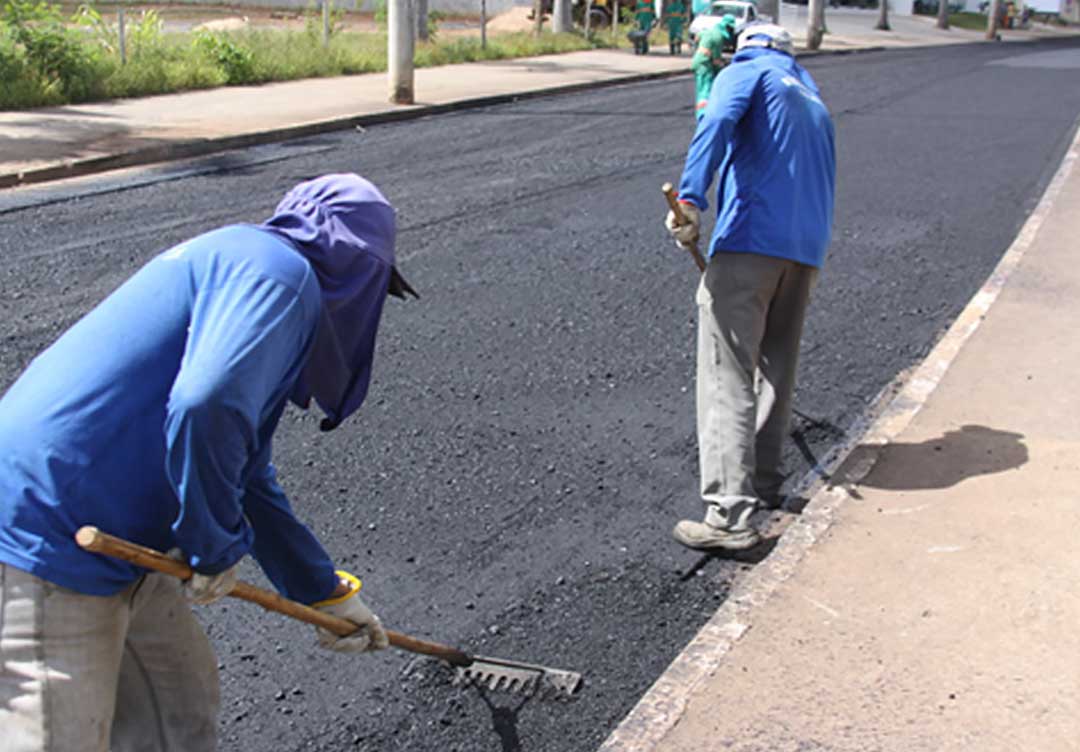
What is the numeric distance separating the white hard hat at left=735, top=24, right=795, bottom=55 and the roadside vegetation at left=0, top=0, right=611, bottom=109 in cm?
1182

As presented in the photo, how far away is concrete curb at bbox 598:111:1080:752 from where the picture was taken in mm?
3736

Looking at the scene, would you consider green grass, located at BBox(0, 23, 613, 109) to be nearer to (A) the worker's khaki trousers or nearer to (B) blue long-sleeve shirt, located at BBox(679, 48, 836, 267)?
(B) blue long-sleeve shirt, located at BBox(679, 48, 836, 267)

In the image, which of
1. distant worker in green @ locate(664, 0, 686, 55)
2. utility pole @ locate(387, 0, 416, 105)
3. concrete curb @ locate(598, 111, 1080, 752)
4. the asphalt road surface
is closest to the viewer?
concrete curb @ locate(598, 111, 1080, 752)

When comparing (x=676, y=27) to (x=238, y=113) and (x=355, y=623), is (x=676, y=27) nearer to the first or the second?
(x=238, y=113)

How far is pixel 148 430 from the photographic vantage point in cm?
245

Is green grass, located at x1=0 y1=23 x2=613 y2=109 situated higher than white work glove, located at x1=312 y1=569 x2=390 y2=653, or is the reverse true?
green grass, located at x1=0 y1=23 x2=613 y2=109

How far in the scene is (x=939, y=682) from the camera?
395 centimetres

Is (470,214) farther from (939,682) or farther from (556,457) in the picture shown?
(939,682)

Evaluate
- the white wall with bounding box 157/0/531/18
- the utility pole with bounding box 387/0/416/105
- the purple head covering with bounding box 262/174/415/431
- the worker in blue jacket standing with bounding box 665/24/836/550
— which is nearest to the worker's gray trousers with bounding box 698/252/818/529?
the worker in blue jacket standing with bounding box 665/24/836/550

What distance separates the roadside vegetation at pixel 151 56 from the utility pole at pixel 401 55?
9.73 feet

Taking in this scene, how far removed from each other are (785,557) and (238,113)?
11.8m

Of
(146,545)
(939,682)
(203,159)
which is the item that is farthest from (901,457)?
(203,159)

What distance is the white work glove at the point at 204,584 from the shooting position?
2.53 m

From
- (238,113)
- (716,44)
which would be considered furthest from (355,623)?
(238,113)
